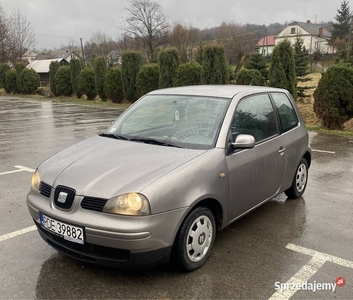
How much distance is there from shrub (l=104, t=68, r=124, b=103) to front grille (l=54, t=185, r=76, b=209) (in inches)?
735

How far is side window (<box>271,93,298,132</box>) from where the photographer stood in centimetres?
461

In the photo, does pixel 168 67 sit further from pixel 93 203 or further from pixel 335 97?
pixel 93 203

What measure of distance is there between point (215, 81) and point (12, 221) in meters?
12.8

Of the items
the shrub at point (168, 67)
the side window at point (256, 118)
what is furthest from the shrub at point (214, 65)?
the side window at point (256, 118)

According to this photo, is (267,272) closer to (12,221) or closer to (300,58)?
(12,221)

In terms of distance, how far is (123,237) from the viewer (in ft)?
8.91

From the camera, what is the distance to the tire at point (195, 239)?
118 inches

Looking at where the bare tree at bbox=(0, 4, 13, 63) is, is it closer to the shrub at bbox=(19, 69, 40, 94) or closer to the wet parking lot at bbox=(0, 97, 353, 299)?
the shrub at bbox=(19, 69, 40, 94)

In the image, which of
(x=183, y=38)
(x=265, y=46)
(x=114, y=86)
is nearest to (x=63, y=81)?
(x=114, y=86)

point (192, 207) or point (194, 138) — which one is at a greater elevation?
point (194, 138)

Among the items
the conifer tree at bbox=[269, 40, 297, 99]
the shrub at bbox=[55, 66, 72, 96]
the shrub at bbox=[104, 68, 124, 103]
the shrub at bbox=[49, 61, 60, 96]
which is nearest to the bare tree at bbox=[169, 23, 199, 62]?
the shrub at bbox=[49, 61, 60, 96]

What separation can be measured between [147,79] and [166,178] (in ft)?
55.3

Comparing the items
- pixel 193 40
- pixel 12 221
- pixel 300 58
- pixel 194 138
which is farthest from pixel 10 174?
pixel 193 40

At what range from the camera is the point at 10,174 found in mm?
6375
